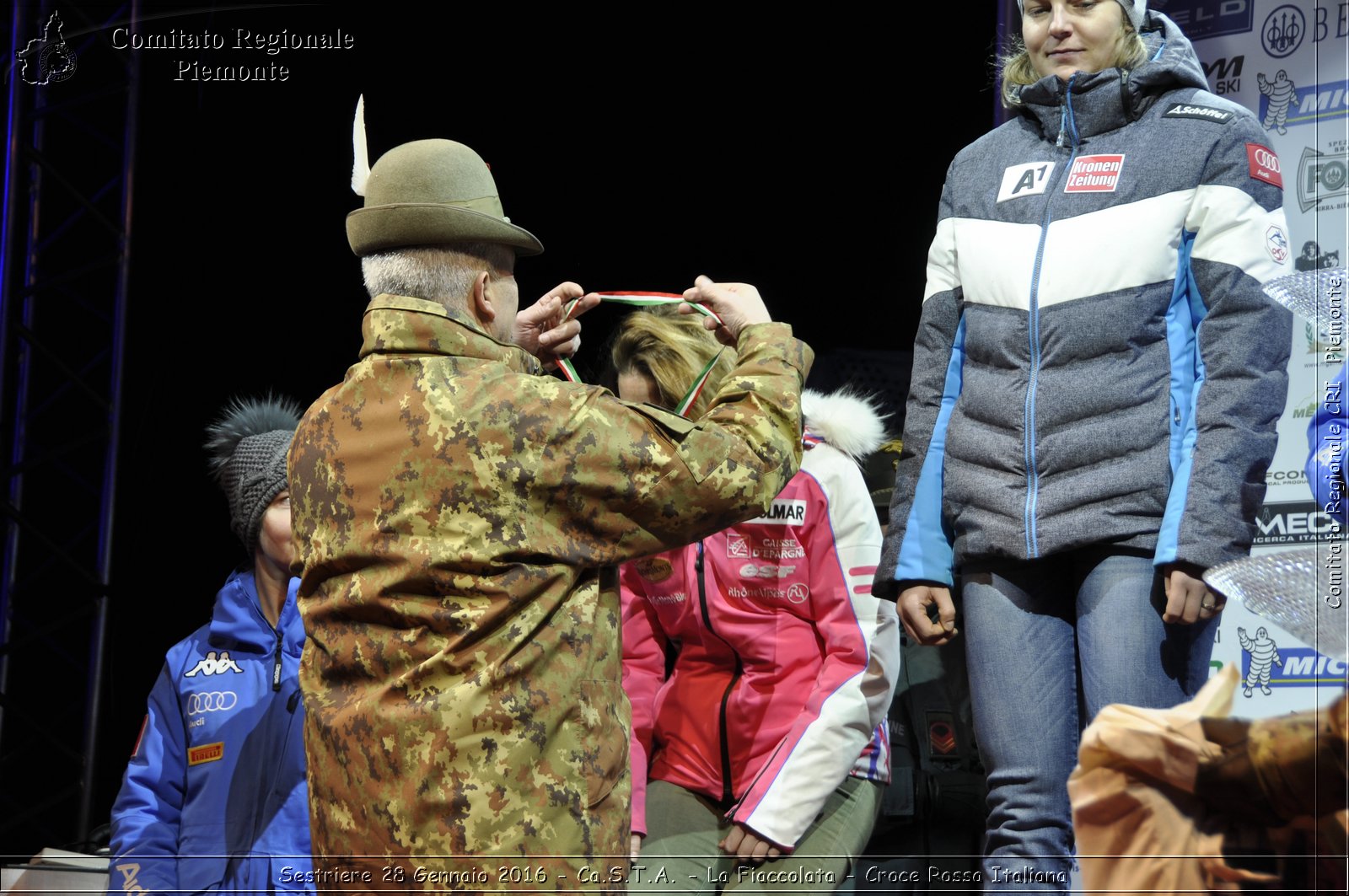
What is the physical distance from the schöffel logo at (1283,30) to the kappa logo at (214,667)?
9.98ft

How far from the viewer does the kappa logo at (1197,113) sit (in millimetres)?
2275

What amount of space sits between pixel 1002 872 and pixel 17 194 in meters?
3.83

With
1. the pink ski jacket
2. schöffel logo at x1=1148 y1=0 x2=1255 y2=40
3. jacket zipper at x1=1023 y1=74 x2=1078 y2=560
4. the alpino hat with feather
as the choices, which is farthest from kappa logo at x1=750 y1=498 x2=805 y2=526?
schöffel logo at x1=1148 y1=0 x2=1255 y2=40

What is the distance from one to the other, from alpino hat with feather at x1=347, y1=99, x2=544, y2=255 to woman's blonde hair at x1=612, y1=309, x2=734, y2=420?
0.87 m

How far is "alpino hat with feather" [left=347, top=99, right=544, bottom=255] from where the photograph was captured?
2227 millimetres

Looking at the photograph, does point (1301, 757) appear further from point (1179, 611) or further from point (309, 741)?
point (309, 741)

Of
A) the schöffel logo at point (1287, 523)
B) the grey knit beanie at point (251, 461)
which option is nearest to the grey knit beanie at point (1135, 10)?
the schöffel logo at point (1287, 523)

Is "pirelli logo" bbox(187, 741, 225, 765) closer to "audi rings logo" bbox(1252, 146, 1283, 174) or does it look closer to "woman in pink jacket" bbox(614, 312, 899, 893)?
"woman in pink jacket" bbox(614, 312, 899, 893)

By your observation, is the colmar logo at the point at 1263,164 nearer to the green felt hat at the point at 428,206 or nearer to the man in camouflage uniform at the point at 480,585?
the man in camouflage uniform at the point at 480,585

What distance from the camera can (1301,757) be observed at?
1.24 metres

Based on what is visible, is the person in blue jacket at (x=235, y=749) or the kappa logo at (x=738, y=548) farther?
the kappa logo at (x=738, y=548)

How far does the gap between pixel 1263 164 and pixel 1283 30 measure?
5.06 ft

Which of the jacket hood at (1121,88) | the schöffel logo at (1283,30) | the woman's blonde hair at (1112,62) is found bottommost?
the jacket hood at (1121,88)

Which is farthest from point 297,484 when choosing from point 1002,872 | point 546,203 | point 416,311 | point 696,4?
point 696,4
